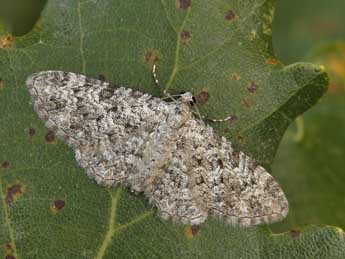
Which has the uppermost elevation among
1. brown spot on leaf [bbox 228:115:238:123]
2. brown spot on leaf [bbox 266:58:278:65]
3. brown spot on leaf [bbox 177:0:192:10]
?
brown spot on leaf [bbox 177:0:192:10]

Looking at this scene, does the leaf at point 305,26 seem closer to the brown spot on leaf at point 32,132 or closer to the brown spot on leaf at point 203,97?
the brown spot on leaf at point 203,97

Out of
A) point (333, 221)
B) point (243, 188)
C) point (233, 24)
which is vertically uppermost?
point (233, 24)

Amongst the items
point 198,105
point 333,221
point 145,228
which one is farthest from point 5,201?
point 333,221

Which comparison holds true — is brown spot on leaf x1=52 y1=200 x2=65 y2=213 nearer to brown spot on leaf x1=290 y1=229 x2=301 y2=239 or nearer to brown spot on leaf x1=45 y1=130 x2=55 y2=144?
brown spot on leaf x1=45 y1=130 x2=55 y2=144

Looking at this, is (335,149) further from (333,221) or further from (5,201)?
(5,201)

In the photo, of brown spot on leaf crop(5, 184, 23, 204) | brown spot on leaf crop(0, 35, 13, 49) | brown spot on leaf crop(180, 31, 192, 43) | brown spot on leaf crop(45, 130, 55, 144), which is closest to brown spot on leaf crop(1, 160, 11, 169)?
brown spot on leaf crop(5, 184, 23, 204)

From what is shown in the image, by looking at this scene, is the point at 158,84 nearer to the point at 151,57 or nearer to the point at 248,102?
the point at 151,57

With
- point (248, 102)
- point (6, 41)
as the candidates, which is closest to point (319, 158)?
point (248, 102)
